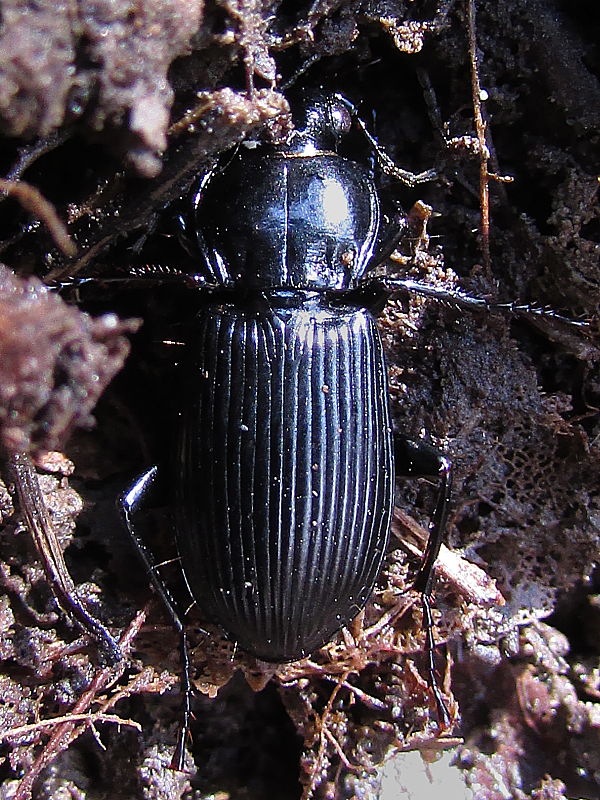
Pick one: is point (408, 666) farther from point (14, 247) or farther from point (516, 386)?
point (14, 247)

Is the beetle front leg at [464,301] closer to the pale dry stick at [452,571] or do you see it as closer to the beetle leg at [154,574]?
the pale dry stick at [452,571]

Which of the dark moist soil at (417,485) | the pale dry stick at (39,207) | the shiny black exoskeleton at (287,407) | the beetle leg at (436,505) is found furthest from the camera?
the beetle leg at (436,505)

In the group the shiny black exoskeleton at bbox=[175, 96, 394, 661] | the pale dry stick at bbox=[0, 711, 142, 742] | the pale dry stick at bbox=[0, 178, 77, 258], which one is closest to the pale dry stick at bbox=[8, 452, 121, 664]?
the pale dry stick at bbox=[0, 711, 142, 742]

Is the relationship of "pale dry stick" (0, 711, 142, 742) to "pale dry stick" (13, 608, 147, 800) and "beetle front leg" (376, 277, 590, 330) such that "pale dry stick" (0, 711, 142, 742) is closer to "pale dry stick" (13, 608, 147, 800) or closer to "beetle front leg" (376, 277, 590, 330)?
"pale dry stick" (13, 608, 147, 800)

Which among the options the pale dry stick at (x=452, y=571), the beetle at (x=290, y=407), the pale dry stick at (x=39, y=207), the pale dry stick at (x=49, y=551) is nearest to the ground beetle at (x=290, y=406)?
the beetle at (x=290, y=407)

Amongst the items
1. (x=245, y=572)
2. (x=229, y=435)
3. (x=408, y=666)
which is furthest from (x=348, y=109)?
(x=408, y=666)

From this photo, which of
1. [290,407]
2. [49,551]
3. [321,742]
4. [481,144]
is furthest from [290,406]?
[321,742]
